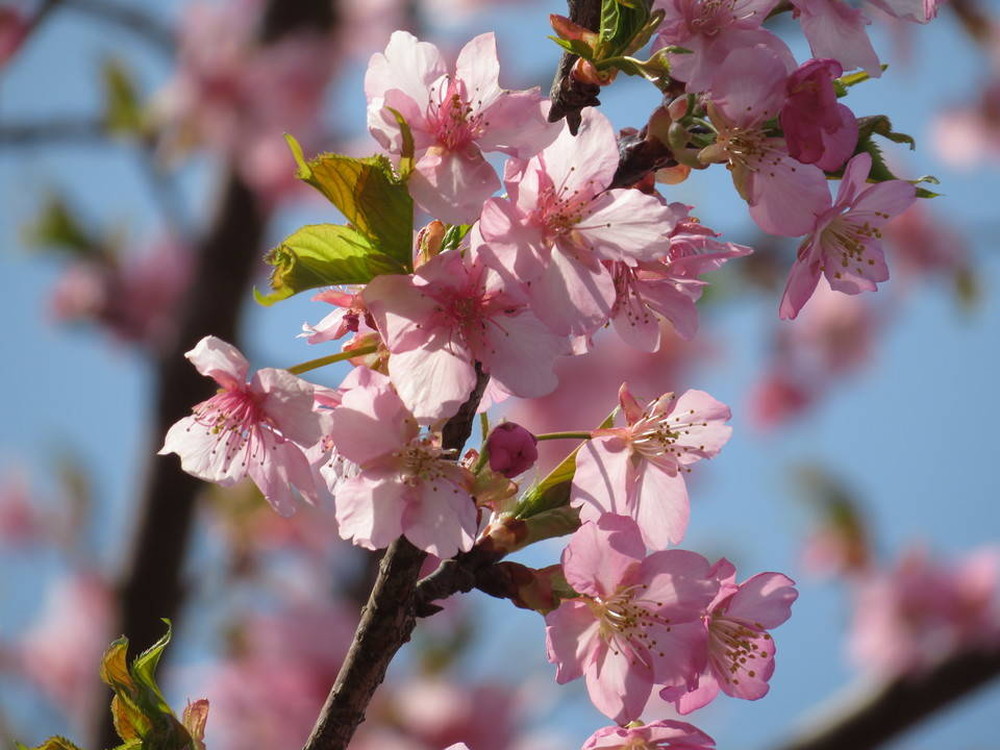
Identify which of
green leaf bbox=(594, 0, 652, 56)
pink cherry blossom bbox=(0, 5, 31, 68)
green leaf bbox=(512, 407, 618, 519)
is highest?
green leaf bbox=(594, 0, 652, 56)

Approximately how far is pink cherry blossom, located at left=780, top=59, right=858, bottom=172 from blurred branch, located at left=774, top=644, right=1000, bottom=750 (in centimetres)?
212

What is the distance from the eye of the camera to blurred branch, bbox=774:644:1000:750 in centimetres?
244

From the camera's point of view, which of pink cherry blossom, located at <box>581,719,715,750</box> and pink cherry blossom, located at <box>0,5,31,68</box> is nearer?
pink cherry blossom, located at <box>581,719,715,750</box>

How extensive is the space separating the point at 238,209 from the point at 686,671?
2.15 meters

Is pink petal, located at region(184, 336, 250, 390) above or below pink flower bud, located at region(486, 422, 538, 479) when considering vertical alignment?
above

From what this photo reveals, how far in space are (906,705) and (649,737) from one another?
2054 mm

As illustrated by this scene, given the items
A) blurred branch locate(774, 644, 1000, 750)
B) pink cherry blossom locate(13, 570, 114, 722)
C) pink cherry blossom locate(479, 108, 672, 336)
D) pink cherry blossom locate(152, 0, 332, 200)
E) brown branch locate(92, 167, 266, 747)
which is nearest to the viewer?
pink cherry blossom locate(479, 108, 672, 336)

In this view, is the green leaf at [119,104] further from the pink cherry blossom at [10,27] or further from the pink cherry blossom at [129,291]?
the pink cherry blossom at [129,291]

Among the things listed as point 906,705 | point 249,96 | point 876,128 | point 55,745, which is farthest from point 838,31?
point 249,96

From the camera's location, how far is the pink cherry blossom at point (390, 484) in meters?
0.60

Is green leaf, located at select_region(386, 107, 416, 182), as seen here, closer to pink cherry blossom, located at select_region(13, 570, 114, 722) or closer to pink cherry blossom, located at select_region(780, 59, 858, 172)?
pink cherry blossom, located at select_region(780, 59, 858, 172)

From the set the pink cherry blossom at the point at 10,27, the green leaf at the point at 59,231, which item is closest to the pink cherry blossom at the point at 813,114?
the pink cherry blossom at the point at 10,27

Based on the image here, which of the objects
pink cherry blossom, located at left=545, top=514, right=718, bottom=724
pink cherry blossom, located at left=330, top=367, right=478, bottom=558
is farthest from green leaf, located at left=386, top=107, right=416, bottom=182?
pink cherry blossom, located at left=545, top=514, right=718, bottom=724

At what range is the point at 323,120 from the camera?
2.96 m
